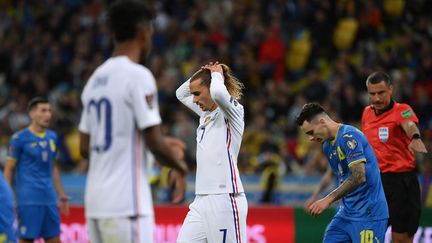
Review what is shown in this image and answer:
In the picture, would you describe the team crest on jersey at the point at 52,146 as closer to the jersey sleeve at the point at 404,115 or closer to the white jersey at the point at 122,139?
the jersey sleeve at the point at 404,115

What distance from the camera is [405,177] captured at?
9406 millimetres

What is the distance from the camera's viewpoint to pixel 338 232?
26.6 ft

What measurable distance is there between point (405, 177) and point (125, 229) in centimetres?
505

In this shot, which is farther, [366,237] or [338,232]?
[338,232]

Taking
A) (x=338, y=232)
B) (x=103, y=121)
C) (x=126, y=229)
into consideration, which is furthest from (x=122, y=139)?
(x=338, y=232)

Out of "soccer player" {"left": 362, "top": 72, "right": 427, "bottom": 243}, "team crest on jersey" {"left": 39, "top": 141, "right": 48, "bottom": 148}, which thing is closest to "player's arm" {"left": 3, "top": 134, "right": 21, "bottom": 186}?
"team crest on jersey" {"left": 39, "top": 141, "right": 48, "bottom": 148}

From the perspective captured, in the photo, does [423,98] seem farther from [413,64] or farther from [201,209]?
[201,209]

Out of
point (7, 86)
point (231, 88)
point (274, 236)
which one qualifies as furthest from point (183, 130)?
point (231, 88)

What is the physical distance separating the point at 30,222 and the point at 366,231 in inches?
187

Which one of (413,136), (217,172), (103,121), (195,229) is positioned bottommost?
(195,229)

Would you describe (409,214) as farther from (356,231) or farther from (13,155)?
(13,155)

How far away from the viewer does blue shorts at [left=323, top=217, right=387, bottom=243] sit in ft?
26.0

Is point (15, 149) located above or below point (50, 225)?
above

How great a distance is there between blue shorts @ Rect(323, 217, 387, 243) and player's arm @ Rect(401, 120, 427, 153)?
989 mm
